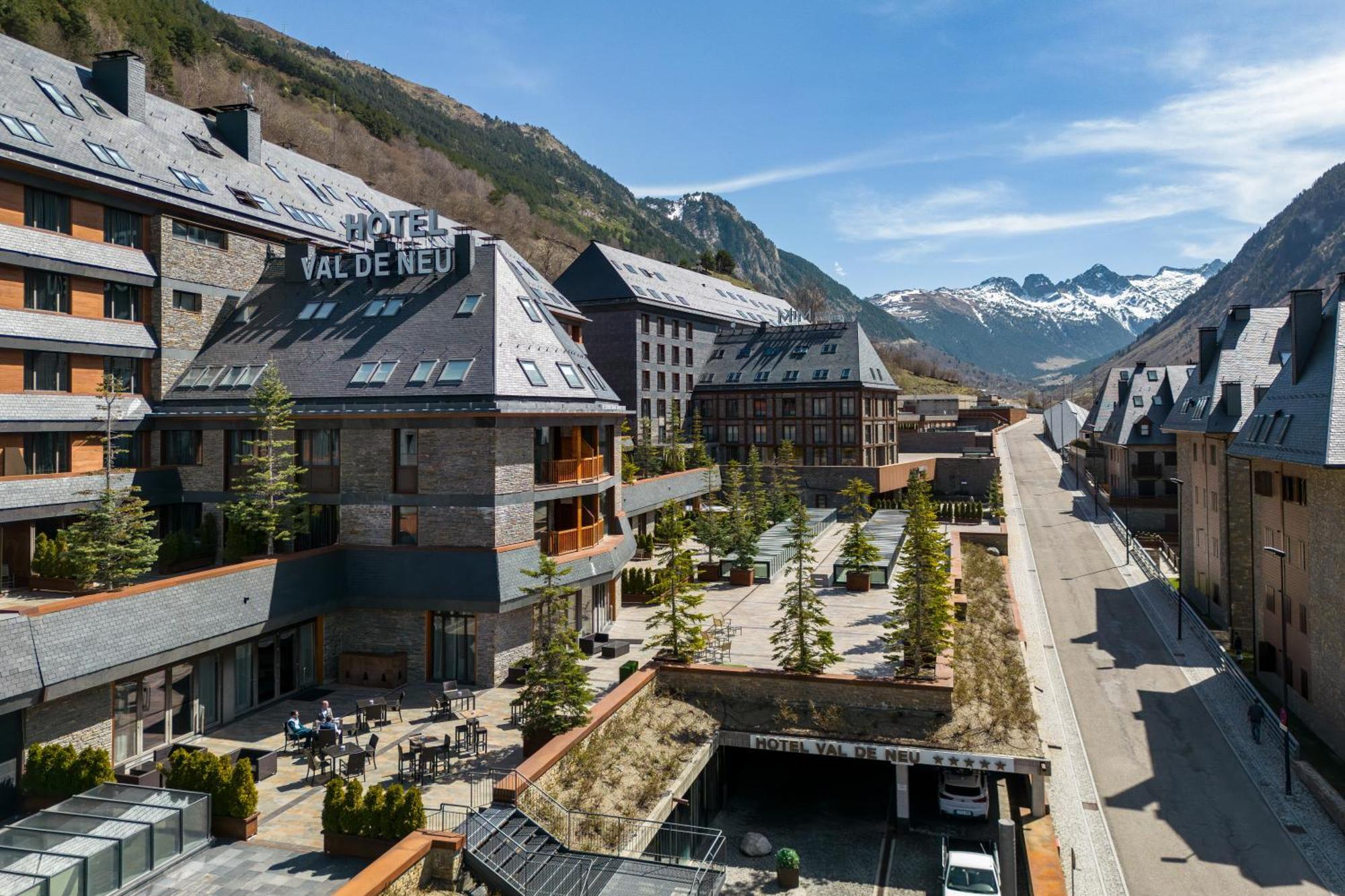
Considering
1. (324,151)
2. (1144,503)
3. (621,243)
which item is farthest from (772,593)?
(621,243)

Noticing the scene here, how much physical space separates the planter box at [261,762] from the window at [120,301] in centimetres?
2032

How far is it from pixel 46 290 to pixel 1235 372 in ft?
201

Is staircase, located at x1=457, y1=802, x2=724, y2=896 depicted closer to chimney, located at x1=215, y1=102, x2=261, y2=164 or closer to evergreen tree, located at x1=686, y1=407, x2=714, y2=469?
chimney, located at x1=215, y1=102, x2=261, y2=164

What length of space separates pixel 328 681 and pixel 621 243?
543 feet

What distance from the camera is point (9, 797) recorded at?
67.1 feet

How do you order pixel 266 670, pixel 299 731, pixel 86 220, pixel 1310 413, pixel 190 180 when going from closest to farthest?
1. pixel 299 731
2. pixel 266 670
3. pixel 1310 413
4. pixel 86 220
5. pixel 190 180

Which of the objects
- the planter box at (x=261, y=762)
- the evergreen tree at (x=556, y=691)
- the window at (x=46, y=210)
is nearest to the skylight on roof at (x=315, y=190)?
the window at (x=46, y=210)

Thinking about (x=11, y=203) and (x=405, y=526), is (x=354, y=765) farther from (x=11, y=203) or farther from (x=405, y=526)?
(x=11, y=203)

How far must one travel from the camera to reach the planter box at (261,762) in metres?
22.1

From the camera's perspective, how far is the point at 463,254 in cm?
3606

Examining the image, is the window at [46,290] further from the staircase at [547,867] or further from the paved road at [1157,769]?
the paved road at [1157,769]

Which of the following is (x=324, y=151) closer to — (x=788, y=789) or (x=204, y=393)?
(x=204, y=393)

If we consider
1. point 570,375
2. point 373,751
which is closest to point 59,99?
point 570,375

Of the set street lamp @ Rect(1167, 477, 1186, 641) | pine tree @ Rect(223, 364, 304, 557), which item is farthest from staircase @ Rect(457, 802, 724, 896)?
street lamp @ Rect(1167, 477, 1186, 641)
